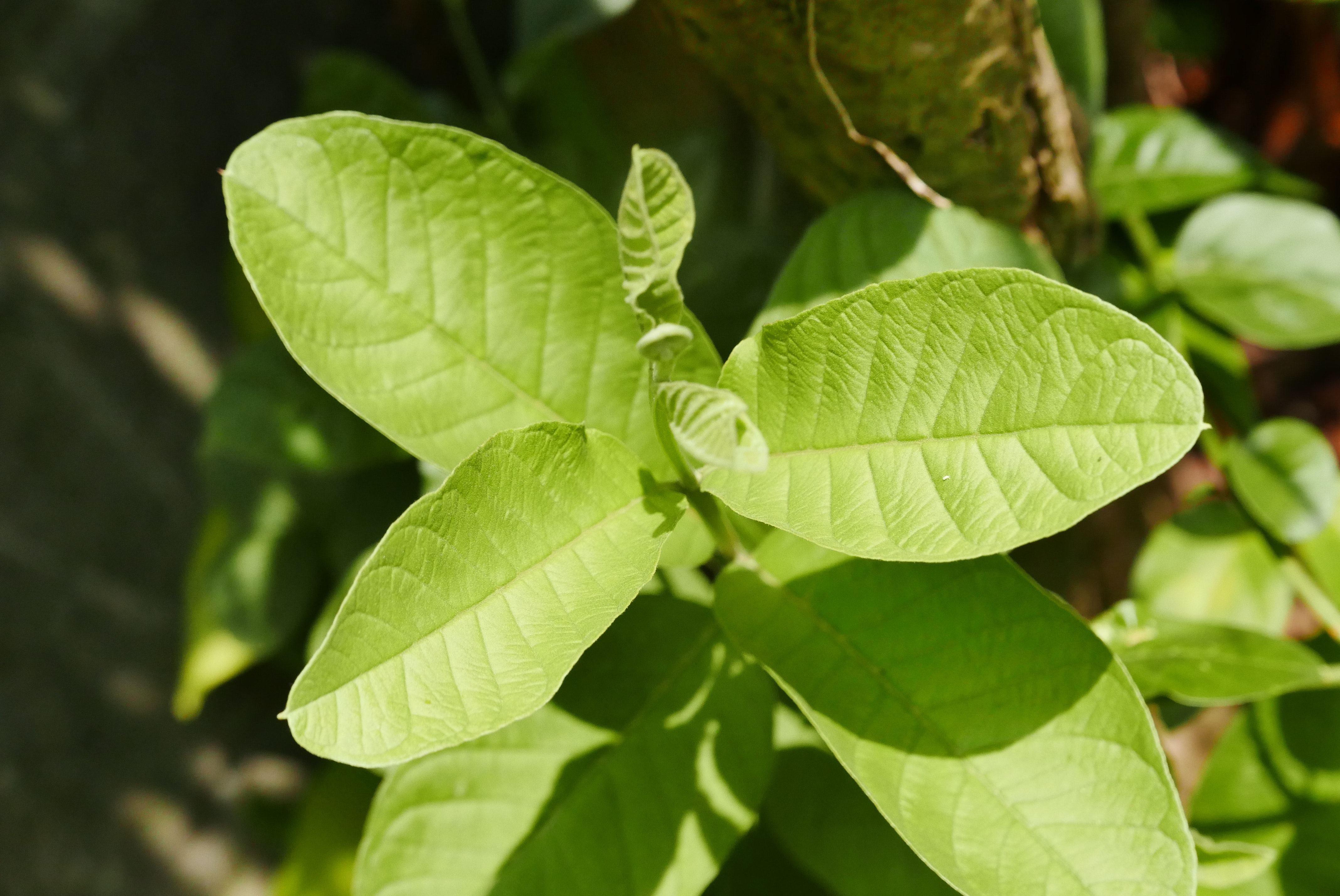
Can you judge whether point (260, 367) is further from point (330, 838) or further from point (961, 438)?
point (961, 438)

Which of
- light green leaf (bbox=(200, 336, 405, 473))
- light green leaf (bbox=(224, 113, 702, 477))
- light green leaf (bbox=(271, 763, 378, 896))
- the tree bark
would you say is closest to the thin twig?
the tree bark

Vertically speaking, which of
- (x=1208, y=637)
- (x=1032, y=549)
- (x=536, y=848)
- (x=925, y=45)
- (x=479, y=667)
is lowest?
(x=1032, y=549)

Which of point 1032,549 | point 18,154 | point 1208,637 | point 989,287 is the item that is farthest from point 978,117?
point 18,154

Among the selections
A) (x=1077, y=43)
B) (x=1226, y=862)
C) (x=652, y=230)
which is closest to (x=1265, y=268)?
(x=1077, y=43)

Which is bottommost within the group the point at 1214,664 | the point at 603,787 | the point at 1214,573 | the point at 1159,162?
the point at 1214,573

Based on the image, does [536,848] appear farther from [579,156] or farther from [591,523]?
[579,156]

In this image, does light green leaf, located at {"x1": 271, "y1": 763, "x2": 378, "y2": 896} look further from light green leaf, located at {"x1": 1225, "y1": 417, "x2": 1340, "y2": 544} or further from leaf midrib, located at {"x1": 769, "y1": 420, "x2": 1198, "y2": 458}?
light green leaf, located at {"x1": 1225, "y1": 417, "x2": 1340, "y2": 544}

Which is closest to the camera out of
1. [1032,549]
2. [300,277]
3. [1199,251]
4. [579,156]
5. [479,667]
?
[479,667]
